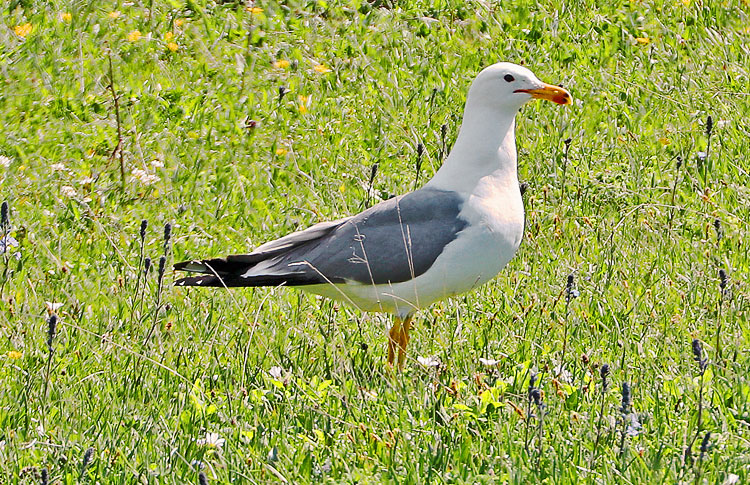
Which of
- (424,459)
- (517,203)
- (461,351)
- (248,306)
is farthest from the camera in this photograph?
(248,306)

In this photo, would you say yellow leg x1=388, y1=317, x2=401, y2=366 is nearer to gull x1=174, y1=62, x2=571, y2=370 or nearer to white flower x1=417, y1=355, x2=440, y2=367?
gull x1=174, y1=62, x2=571, y2=370

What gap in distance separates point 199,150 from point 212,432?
3.84 m

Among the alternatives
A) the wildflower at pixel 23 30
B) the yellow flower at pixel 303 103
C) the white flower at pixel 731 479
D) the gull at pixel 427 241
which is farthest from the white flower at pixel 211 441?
the wildflower at pixel 23 30

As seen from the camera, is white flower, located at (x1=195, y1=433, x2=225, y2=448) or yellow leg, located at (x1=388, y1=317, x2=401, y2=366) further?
yellow leg, located at (x1=388, y1=317, x2=401, y2=366)

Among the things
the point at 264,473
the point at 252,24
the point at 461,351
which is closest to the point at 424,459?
the point at 264,473

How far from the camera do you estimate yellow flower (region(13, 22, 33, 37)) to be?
8.56 m

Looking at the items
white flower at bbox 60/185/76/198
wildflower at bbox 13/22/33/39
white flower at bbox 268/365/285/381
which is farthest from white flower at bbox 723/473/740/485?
wildflower at bbox 13/22/33/39

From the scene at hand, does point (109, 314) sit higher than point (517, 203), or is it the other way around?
point (517, 203)

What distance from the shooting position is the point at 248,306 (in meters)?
5.78

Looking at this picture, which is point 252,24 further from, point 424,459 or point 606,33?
point 424,459

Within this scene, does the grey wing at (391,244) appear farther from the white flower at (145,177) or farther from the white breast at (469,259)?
the white flower at (145,177)

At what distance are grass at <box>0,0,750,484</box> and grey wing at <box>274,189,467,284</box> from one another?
0.95 feet

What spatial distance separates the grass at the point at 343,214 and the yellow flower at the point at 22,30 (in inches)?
0.6

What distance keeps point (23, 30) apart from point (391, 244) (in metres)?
4.51
